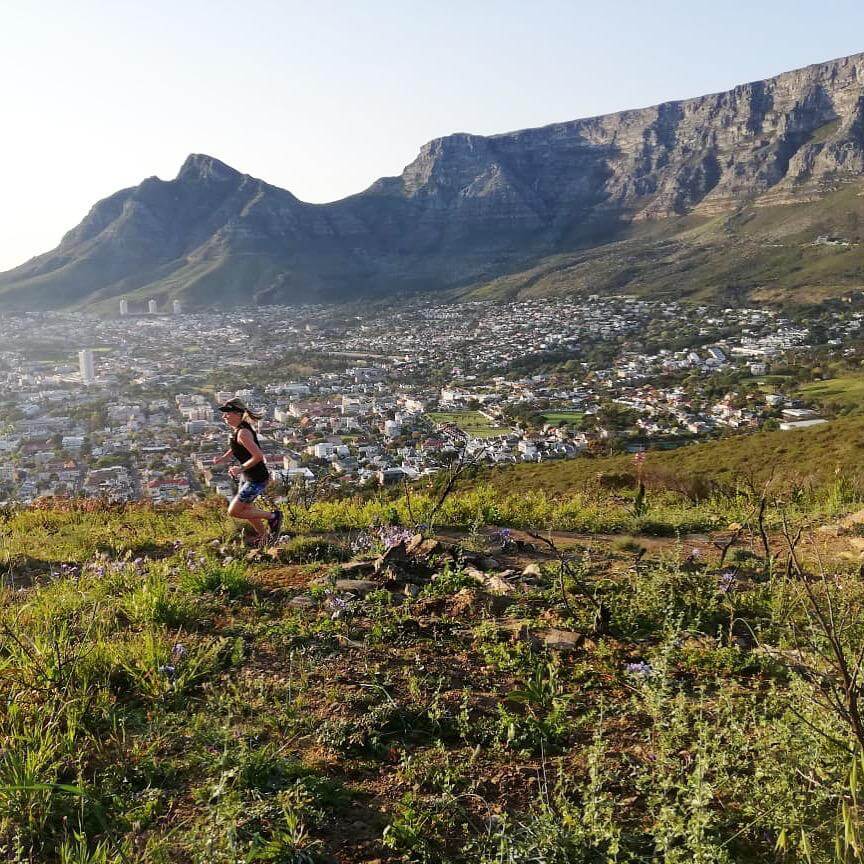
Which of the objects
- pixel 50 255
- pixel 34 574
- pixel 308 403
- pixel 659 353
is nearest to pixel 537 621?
pixel 34 574

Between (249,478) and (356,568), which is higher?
(249,478)

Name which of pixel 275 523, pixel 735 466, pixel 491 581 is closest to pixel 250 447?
pixel 275 523

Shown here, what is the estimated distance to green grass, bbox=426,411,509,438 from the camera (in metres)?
36.0

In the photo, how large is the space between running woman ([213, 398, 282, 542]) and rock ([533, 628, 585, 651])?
313 cm

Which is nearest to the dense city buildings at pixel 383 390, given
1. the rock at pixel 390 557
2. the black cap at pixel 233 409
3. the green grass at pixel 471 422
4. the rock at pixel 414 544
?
the green grass at pixel 471 422

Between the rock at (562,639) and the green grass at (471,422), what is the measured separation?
30.9 m

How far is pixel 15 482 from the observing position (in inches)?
843

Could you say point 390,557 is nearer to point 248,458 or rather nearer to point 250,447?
point 250,447

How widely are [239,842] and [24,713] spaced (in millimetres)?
1335

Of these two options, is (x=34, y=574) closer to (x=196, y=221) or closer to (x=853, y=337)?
(x=853, y=337)

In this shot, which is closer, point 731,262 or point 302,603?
point 302,603

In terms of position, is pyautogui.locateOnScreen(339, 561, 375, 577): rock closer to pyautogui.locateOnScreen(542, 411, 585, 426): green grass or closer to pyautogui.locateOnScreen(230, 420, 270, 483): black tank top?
pyautogui.locateOnScreen(230, 420, 270, 483): black tank top

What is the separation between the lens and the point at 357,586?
166 inches

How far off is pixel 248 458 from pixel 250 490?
1.47ft
